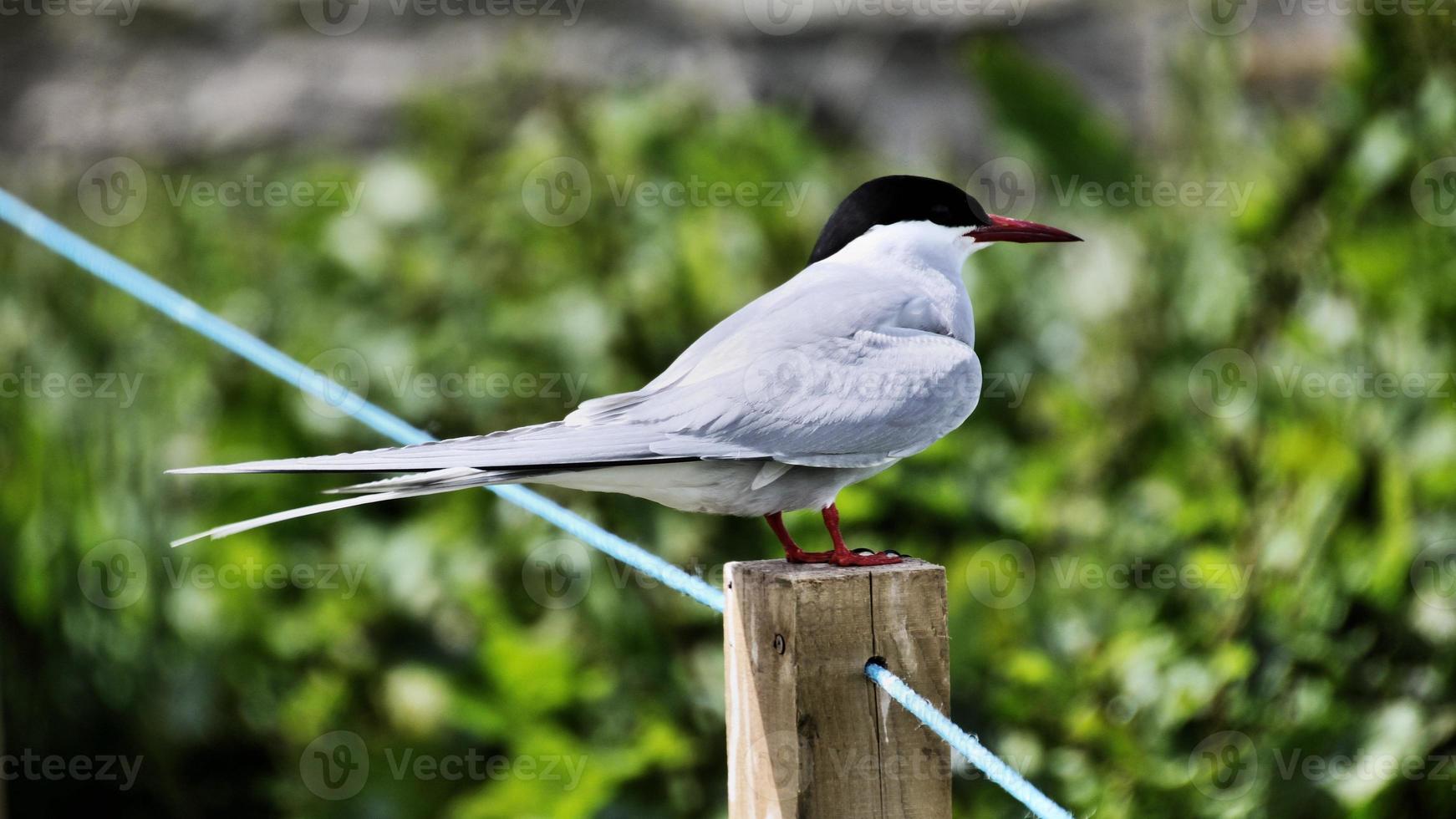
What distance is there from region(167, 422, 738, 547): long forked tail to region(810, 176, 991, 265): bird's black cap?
Result: 1.78ft

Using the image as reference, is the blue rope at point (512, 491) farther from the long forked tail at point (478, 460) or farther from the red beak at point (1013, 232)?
the red beak at point (1013, 232)

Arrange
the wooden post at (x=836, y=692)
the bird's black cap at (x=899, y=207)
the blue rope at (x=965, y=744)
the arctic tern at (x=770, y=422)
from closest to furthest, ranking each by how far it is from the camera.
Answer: the blue rope at (x=965, y=744) < the wooden post at (x=836, y=692) < the arctic tern at (x=770, y=422) < the bird's black cap at (x=899, y=207)

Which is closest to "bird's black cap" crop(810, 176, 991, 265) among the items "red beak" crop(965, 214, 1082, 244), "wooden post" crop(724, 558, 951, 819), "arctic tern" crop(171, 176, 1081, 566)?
"red beak" crop(965, 214, 1082, 244)

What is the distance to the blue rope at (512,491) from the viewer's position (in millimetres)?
1449

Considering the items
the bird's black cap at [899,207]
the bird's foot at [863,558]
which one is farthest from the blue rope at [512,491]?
the bird's black cap at [899,207]

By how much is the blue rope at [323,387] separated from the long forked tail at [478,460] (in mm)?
88

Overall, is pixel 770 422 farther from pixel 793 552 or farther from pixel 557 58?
pixel 557 58

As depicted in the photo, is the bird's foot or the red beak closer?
the bird's foot

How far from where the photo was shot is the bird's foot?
5.61 feet

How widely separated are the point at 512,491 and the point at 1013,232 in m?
0.80

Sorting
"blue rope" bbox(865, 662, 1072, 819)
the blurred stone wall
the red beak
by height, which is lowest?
"blue rope" bbox(865, 662, 1072, 819)

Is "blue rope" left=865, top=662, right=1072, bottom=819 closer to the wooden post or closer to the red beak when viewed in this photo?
the wooden post

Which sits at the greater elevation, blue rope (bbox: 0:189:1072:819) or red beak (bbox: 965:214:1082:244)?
red beak (bbox: 965:214:1082:244)

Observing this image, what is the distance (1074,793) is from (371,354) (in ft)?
5.63
